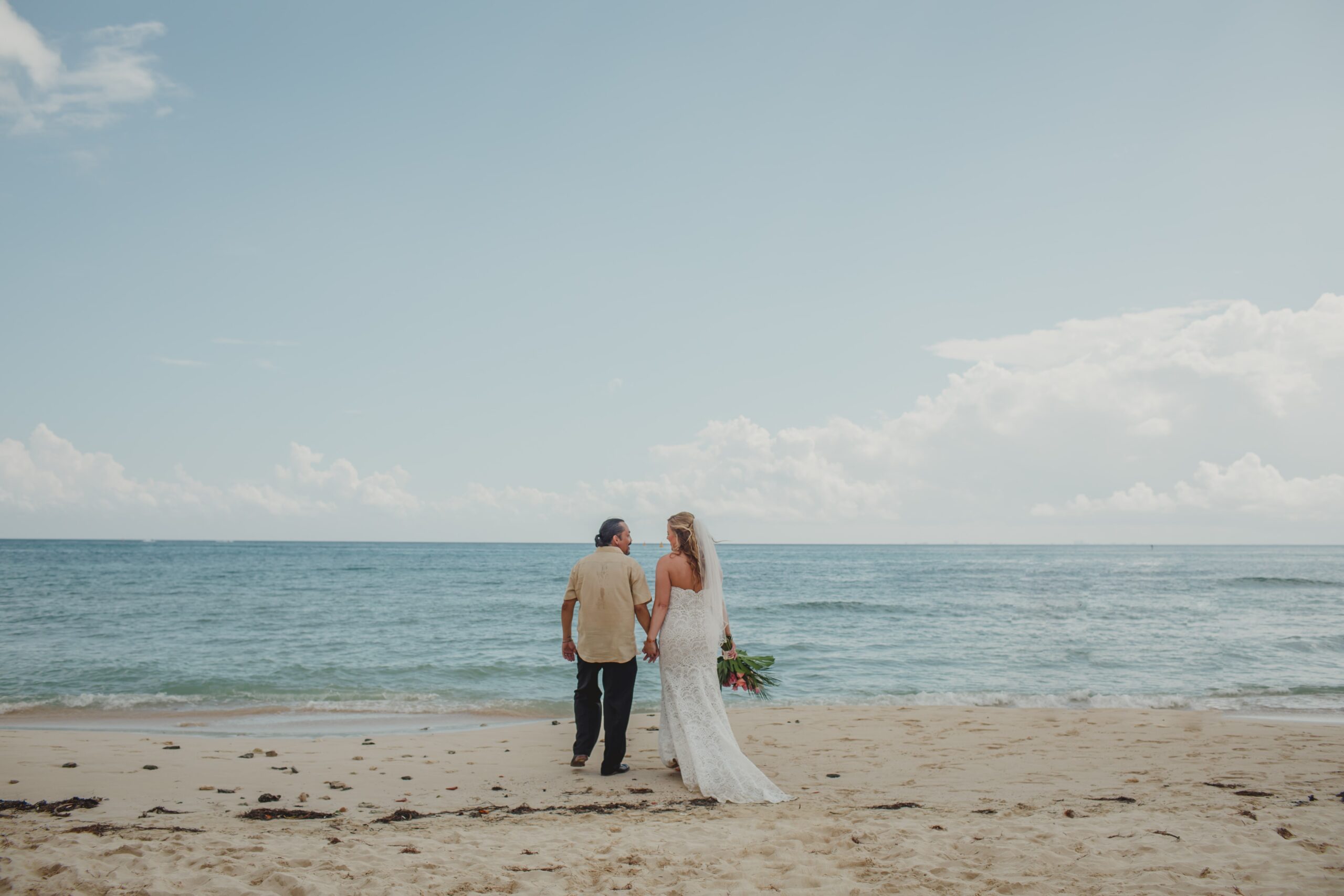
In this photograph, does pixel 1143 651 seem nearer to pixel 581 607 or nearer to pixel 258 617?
pixel 581 607

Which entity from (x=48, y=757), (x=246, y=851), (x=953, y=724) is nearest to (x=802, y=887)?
(x=246, y=851)

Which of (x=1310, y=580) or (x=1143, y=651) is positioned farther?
(x=1310, y=580)

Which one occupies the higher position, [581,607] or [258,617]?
[581,607]

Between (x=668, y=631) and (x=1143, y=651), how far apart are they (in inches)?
560

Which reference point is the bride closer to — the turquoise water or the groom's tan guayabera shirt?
the groom's tan guayabera shirt

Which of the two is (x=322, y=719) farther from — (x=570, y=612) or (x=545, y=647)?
(x=545, y=647)

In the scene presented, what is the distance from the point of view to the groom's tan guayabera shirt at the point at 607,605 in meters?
6.36

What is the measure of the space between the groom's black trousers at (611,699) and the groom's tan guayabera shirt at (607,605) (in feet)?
0.34

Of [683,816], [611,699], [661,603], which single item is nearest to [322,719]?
[611,699]

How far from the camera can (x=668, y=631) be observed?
6.26 meters

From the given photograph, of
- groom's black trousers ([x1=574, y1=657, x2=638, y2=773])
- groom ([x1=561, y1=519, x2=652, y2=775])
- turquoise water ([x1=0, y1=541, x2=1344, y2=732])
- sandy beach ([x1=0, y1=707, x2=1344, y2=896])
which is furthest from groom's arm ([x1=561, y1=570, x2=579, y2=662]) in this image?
turquoise water ([x1=0, y1=541, x2=1344, y2=732])

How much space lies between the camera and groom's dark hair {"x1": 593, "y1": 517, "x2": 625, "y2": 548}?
650 cm

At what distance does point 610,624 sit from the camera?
637cm

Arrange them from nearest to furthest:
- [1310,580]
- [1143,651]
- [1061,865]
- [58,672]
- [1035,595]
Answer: [1061,865] < [58,672] < [1143,651] < [1035,595] < [1310,580]
